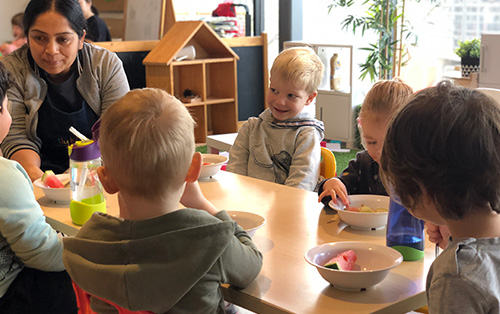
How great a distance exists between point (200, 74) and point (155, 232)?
4.10m

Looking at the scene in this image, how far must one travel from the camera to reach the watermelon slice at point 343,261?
116cm

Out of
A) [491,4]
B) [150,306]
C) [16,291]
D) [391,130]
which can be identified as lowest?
[16,291]

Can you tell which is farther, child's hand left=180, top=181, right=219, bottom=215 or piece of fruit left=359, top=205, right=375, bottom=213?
piece of fruit left=359, top=205, right=375, bottom=213

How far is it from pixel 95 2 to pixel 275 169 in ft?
16.3

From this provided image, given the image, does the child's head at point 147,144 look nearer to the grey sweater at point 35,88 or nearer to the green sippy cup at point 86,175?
the green sippy cup at point 86,175

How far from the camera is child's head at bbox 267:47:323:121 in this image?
232cm

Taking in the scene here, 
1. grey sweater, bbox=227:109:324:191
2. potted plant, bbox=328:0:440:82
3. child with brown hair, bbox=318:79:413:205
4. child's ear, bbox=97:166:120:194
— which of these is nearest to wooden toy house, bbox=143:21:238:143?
potted plant, bbox=328:0:440:82

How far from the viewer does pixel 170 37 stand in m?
4.96

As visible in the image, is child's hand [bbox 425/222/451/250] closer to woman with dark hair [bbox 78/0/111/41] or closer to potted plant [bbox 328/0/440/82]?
potted plant [bbox 328/0/440/82]

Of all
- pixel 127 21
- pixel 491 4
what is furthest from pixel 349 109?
pixel 127 21

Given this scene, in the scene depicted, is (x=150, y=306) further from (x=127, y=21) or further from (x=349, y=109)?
(x=127, y=21)

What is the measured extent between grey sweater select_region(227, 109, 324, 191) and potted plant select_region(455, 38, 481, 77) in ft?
8.79

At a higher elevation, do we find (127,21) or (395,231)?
(127,21)

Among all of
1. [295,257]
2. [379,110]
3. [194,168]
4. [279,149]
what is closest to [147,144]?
[194,168]
